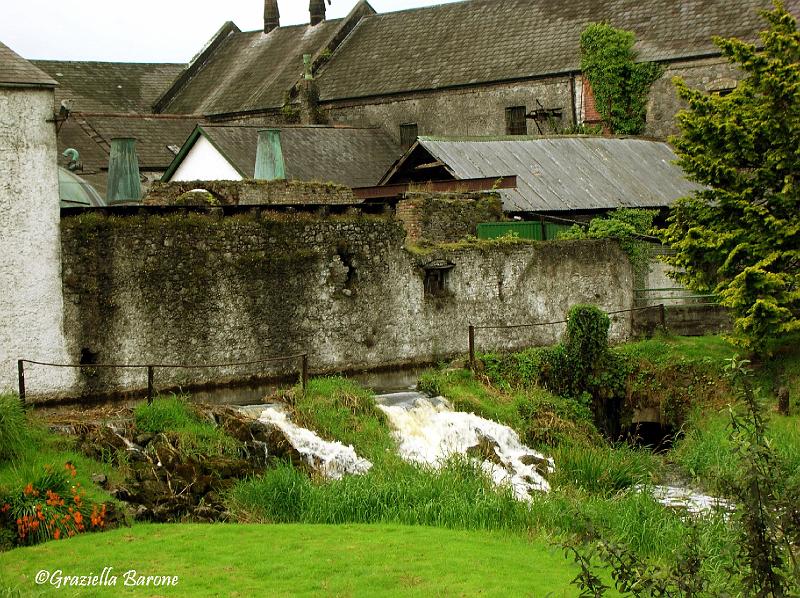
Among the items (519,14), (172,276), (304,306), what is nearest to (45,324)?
(172,276)

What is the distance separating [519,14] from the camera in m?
46.7

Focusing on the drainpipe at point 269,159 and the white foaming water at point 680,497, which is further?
the drainpipe at point 269,159

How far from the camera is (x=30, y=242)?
20.0 metres

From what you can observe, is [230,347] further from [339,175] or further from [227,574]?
[339,175]

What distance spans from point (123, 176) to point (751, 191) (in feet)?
42.1

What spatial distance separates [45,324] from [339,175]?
1874 cm

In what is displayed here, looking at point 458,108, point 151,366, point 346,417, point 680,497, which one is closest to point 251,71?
point 458,108

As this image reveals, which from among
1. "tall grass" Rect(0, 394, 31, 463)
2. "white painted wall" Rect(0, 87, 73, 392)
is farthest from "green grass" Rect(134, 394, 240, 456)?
"white painted wall" Rect(0, 87, 73, 392)

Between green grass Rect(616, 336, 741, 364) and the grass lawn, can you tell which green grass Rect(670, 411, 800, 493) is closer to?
green grass Rect(616, 336, 741, 364)

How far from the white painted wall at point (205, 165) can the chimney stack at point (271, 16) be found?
19579mm

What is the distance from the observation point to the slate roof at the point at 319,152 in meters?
35.7

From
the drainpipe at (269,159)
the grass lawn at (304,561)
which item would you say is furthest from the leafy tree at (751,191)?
the grass lawn at (304,561)

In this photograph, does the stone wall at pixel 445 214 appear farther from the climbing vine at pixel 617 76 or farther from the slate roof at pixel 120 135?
the climbing vine at pixel 617 76

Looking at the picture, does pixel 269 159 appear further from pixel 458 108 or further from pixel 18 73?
pixel 458 108
